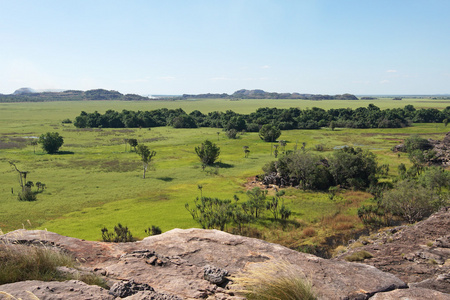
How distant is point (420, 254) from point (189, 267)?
14401mm

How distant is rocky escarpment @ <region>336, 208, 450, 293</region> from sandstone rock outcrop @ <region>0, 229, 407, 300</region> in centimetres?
345

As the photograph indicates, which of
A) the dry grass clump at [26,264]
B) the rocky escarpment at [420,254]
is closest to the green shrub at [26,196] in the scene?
the dry grass clump at [26,264]

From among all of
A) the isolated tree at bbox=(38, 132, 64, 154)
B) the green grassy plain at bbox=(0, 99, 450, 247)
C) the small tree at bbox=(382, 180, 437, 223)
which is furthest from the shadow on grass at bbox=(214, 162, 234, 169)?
the isolated tree at bbox=(38, 132, 64, 154)

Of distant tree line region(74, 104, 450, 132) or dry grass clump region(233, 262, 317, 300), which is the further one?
distant tree line region(74, 104, 450, 132)

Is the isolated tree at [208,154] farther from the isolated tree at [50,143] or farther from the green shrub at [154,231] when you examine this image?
the isolated tree at [50,143]

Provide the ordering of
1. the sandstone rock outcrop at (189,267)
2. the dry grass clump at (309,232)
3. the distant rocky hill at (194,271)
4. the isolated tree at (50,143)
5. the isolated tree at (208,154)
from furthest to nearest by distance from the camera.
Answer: the isolated tree at (50,143)
the isolated tree at (208,154)
the dry grass clump at (309,232)
the sandstone rock outcrop at (189,267)
the distant rocky hill at (194,271)

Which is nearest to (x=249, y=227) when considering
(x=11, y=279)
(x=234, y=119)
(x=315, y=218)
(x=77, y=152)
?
(x=315, y=218)

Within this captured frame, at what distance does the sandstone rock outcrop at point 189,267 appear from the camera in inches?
296

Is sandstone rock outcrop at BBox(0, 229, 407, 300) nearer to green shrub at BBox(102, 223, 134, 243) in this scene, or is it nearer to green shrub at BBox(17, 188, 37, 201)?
green shrub at BBox(102, 223, 134, 243)

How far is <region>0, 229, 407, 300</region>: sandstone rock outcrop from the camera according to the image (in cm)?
753

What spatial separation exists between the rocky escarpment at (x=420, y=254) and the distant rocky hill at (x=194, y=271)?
0.16 meters

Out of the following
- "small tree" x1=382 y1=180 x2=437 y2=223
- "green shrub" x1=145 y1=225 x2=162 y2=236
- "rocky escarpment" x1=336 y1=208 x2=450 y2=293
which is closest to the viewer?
"rocky escarpment" x1=336 y1=208 x2=450 y2=293

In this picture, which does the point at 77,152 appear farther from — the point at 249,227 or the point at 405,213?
the point at 405,213

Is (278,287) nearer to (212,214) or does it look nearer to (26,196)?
(212,214)
